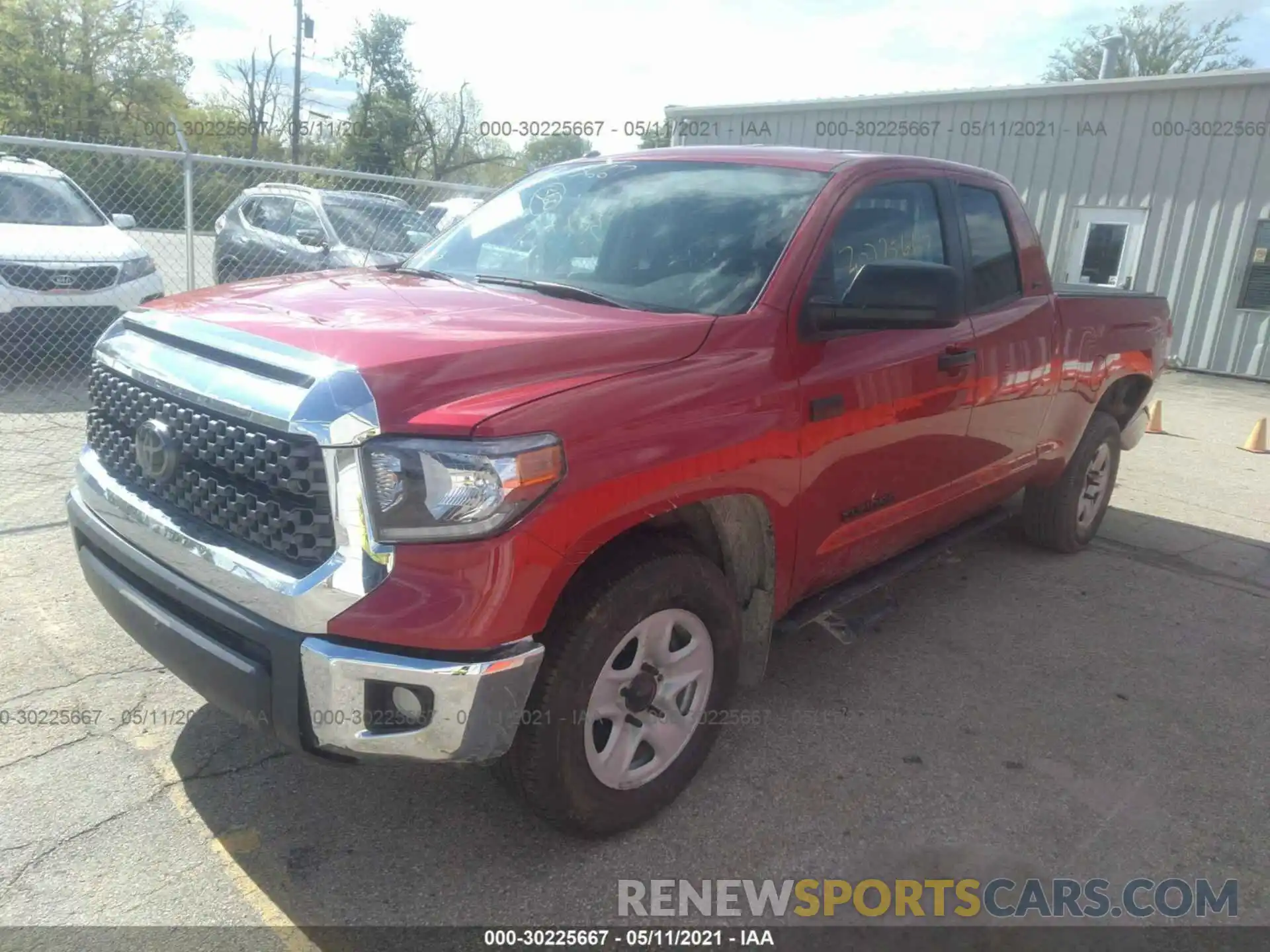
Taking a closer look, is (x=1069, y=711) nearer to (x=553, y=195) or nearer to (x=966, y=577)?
(x=966, y=577)

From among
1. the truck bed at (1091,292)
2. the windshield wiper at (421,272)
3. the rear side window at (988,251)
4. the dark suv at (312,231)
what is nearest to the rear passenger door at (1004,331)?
the rear side window at (988,251)

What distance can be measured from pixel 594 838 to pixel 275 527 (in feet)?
3.97

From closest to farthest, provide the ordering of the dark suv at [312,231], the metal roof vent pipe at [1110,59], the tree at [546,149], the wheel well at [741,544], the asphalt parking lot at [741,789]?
the asphalt parking lot at [741,789] → the wheel well at [741,544] → the dark suv at [312,231] → the metal roof vent pipe at [1110,59] → the tree at [546,149]

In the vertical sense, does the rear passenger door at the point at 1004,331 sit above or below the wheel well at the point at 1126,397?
above

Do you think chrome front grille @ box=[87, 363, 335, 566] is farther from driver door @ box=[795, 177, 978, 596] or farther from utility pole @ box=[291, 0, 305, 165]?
utility pole @ box=[291, 0, 305, 165]

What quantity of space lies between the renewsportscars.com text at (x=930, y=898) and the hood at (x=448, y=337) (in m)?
1.36

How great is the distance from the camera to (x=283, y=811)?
2625mm

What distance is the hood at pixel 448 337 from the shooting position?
6.75 ft

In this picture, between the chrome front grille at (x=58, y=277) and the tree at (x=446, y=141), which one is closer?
the chrome front grille at (x=58, y=277)

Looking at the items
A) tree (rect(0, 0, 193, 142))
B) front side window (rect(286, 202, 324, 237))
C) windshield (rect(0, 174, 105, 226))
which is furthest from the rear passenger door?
tree (rect(0, 0, 193, 142))

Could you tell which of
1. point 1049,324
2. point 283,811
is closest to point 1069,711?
point 1049,324

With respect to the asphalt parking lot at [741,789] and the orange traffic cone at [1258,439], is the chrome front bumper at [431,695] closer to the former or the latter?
the asphalt parking lot at [741,789]

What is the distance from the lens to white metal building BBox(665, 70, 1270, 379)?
11969mm

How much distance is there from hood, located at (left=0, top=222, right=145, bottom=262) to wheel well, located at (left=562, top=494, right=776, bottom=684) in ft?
22.1
